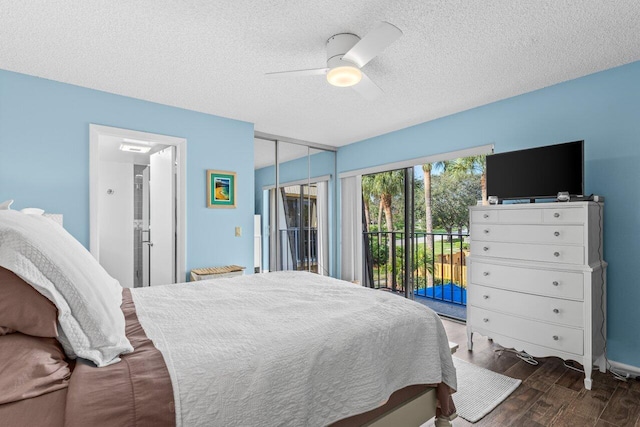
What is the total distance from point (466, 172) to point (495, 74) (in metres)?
2.40

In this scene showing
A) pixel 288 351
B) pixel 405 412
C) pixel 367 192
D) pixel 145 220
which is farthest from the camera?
pixel 367 192

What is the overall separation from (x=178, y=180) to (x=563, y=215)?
3.60 m

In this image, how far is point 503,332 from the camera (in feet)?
8.78

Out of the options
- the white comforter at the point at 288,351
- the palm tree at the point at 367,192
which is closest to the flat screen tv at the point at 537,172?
the white comforter at the point at 288,351

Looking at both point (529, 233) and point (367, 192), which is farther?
point (367, 192)

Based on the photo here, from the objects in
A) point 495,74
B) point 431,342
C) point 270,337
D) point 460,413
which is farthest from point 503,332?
point 270,337

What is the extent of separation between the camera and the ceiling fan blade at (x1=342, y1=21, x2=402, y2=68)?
5.65ft

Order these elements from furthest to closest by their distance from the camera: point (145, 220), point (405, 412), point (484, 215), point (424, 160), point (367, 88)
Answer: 1. point (145, 220)
2. point (424, 160)
3. point (484, 215)
4. point (367, 88)
5. point (405, 412)

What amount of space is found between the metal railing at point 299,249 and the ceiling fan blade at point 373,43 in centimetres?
328

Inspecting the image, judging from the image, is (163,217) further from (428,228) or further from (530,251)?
(428,228)

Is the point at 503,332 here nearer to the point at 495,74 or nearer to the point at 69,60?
the point at 495,74

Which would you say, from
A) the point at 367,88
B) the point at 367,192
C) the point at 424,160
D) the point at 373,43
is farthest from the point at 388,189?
the point at 373,43

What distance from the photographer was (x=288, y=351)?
1.10 meters

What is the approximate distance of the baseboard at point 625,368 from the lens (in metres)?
2.43
